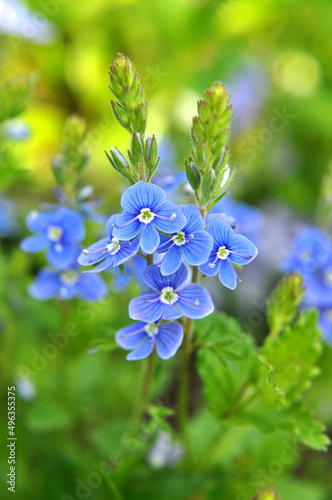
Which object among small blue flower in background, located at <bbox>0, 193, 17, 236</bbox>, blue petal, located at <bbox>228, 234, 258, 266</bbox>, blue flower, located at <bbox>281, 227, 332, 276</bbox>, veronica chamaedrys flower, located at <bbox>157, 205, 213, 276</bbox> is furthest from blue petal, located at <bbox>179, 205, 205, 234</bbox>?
small blue flower in background, located at <bbox>0, 193, 17, 236</bbox>

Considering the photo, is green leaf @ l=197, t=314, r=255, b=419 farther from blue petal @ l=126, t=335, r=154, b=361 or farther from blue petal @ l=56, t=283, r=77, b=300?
blue petal @ l=56, t=283, r=77, b=300

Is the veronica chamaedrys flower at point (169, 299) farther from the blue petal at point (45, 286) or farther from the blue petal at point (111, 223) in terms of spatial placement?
the blue petal at point (45, 286)

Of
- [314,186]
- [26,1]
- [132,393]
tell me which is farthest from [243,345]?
[26,1]

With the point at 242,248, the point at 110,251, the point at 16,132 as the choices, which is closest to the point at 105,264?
the point at 110,251

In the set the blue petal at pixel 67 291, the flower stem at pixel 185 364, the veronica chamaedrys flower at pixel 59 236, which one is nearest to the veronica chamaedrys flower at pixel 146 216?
the flower stem at pixel 185 364

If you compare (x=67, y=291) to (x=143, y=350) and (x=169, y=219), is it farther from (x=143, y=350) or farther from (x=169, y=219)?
(x=169, y=219)

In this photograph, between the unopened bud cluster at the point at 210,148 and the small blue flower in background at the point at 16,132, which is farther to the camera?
the small blue flower in background at the point at 16,132
